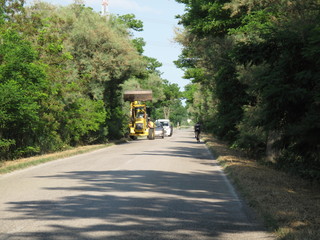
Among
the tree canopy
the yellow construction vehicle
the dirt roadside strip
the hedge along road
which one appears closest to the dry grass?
the dirt roadside strip

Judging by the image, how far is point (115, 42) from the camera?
35.4 meters

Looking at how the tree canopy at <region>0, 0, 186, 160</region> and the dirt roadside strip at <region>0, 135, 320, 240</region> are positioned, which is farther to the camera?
the tree canopy at <region>0, 0, 186, 160</region>

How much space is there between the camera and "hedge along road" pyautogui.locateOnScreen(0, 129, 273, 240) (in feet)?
21.6

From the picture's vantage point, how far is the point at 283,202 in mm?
8805

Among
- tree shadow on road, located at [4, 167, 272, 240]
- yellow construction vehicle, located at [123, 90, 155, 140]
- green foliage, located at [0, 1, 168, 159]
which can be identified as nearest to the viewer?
tree shadow on road, located at [4, 167, 272, 240]

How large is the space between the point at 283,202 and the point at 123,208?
313cm

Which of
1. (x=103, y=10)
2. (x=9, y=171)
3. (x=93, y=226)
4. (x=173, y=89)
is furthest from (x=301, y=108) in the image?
(x=173, y=89)

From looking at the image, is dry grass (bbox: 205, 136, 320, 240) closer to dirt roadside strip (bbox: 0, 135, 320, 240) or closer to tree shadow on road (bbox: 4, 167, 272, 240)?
dirt roadside strip (bbox: 0, 135, 320, 240)

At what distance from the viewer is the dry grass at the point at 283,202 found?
21.5 ft

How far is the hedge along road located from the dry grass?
0.29 meters

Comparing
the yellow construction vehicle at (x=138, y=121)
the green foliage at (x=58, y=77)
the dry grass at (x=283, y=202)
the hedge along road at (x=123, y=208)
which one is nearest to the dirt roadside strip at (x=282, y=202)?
the dry grass at (x=283, y=202)

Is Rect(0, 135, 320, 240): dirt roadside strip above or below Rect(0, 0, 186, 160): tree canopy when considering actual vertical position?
below

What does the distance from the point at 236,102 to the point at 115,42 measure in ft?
52.2

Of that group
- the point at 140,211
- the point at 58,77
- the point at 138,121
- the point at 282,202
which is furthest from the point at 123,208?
the point at 138,121
